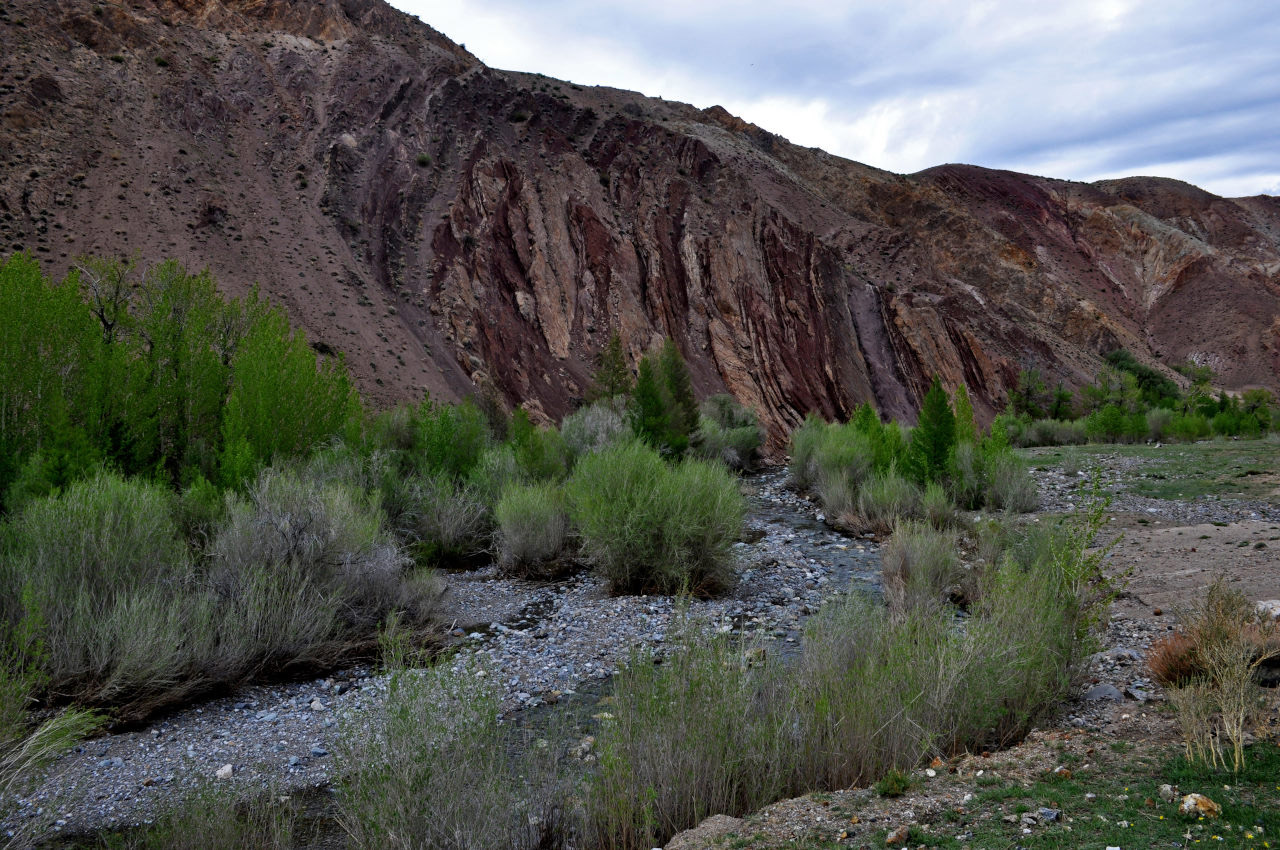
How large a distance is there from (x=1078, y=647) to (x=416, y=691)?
486 cm

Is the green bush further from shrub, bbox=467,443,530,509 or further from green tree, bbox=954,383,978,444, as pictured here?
green tree, bbox=954,383,978,444

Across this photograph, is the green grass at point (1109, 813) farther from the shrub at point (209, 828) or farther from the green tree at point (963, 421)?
the green tree at point (963, 421)

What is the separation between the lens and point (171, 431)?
1314cm

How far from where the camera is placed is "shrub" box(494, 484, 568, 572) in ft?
36.8

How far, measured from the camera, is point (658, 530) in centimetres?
978

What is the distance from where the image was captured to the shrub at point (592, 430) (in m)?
18.8

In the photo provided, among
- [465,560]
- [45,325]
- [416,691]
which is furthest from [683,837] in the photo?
[45,325]

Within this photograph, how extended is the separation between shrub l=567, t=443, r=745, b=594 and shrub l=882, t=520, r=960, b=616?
2.16 m

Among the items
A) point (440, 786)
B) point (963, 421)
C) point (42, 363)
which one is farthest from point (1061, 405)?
point (440, 786)

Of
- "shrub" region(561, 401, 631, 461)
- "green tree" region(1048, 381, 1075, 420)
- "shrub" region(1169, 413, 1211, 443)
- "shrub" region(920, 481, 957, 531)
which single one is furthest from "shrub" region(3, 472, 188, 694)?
"green tree" region(1048, 381, 1075, 420)

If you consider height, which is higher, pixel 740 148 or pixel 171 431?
pixel 740 148

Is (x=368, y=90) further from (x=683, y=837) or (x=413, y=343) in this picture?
(x=683, y=837)

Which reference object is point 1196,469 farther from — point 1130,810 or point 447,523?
point 1130,810

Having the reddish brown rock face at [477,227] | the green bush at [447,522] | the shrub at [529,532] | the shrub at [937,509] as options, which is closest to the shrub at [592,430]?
the green bush at [447,522]
